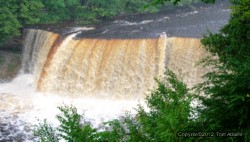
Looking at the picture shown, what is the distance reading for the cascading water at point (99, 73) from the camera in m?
16.2

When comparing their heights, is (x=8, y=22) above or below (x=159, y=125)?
above

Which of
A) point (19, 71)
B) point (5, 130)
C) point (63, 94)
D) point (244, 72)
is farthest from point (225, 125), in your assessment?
point (19, 71)

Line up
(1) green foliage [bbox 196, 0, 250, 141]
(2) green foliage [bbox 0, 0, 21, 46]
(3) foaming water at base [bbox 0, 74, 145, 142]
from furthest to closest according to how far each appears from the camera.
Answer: (2) green foliage [bbox 0, 0, 21, 46] → (3) foaming water at base [bbox 0, 74, 145, 142] → (1) green foliage [bbox 196, 0, 250, 141]

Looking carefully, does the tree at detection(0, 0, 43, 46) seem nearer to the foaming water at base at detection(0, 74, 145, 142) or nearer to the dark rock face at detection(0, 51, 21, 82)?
the dark rock face at detection(0, 51, 21, 82)

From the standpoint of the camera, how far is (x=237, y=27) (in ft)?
17.6

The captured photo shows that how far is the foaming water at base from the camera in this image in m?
13.9

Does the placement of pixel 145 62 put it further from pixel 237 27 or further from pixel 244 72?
pixel 244 72

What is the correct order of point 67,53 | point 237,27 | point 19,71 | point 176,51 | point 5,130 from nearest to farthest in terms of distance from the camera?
point 237,27 < point 5,130 < point 176,51 < point 67,53 < point 19,71

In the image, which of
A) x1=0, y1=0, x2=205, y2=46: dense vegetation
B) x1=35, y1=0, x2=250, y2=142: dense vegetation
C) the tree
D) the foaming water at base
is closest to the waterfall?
the foaming water at base

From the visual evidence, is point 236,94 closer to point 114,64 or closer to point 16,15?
point 114,64

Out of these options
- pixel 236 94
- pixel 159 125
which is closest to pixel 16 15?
pixel 159 125

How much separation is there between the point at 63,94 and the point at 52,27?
5.74 meters

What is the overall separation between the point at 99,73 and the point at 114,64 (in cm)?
88

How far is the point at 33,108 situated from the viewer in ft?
51.7
